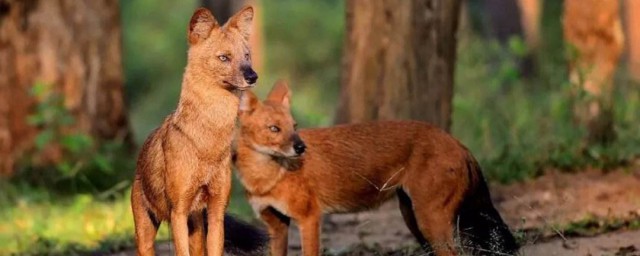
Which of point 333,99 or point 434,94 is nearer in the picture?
point 434,94

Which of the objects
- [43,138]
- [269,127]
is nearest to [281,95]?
[269,127]

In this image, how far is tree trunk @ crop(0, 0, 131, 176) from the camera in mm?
11938

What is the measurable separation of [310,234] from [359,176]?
0.55 metres

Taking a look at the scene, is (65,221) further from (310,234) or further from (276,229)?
(310,234)

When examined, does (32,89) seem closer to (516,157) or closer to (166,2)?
(516,157)

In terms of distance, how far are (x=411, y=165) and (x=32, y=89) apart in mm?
4656

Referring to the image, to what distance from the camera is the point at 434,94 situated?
10.3m

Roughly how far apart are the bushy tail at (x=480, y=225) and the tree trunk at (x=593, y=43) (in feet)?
11.2

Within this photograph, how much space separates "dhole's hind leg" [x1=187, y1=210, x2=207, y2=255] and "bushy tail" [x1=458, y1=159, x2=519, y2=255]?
155 cm

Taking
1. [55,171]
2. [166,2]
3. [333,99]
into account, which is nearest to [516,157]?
[55,171]

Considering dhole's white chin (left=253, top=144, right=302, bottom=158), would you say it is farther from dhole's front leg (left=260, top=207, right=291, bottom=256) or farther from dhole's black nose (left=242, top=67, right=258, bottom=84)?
dhole's black nose (left=242, top=67, right=258, bottom=84)

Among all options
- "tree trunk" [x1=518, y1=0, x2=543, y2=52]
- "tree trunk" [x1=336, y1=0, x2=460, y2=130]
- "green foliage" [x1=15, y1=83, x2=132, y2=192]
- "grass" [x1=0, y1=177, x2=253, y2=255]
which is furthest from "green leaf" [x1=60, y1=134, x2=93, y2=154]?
"tree trunk" [x1=518, y1=0, x2=543, y2=52]

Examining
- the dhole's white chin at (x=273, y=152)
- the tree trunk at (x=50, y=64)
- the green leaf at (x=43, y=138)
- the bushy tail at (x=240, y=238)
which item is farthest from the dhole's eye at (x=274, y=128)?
the tree trunk at (x=50, y=64)

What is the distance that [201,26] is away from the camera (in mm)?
6426
